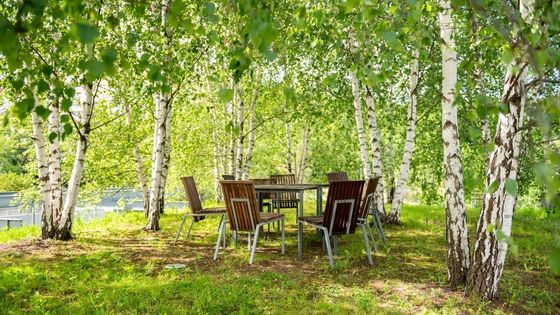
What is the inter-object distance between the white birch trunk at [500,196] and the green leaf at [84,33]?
331 centimetres

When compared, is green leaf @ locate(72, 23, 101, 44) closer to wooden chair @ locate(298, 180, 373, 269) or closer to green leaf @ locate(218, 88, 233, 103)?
green leaf @ locate(218, 88, 233, 103)

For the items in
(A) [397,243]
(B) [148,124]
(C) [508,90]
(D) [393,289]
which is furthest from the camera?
(B) [148,124]

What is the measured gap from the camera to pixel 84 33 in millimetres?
1251

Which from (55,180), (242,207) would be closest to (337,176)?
(242,207)

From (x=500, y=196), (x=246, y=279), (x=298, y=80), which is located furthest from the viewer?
(x=298, y=80)

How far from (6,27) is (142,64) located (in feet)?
2.70

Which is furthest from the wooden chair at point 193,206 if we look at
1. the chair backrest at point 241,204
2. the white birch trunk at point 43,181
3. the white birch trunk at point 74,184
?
the white birch trunk at point 43,181

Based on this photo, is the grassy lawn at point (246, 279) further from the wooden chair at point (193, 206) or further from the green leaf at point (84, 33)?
the green leaf at point (84, 33)

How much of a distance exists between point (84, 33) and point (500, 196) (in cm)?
362

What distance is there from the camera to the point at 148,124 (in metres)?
11.8

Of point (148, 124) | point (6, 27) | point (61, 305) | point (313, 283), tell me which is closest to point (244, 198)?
point (313, 283)

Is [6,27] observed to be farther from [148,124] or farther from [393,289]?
[148,124]

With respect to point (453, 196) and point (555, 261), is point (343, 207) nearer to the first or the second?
point (453, 196)

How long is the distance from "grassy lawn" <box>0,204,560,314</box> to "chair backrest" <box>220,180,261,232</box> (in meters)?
0.48
